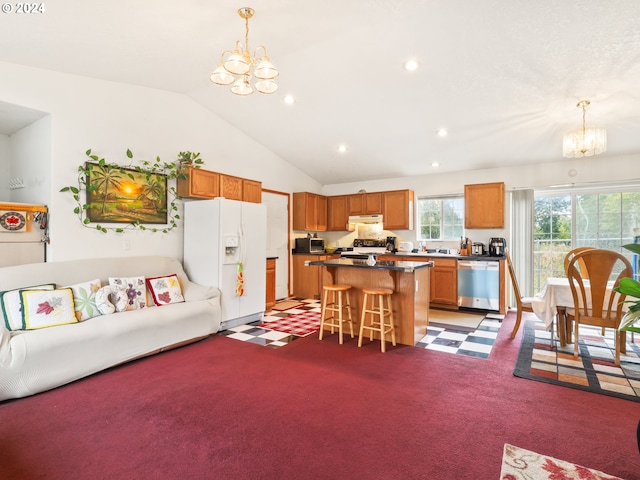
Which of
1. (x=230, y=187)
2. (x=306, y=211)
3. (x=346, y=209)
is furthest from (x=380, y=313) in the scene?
(x=346, y=209)

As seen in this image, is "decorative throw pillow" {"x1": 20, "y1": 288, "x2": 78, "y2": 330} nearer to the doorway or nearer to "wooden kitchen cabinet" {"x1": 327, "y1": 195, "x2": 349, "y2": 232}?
the doorway

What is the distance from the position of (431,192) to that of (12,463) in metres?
6.19

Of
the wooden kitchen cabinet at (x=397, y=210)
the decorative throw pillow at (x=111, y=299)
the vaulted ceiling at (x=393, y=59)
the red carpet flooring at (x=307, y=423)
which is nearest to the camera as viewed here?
the red carpet flooring at (x=307, y=423)

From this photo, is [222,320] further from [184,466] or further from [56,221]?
[184,466]

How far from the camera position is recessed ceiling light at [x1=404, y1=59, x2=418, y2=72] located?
337 centimetres

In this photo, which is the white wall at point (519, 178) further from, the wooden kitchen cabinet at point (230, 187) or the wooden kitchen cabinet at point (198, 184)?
the wooden kitchen cabinet at point (198, 184)

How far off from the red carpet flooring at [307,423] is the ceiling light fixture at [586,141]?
2376 millimetres

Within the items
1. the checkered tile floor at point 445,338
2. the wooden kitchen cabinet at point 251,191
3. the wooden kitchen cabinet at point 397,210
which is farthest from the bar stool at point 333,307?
the wooden kitchen cabinet at point 397,210

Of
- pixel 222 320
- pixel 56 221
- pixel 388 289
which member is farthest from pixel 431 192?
pixel 56 221

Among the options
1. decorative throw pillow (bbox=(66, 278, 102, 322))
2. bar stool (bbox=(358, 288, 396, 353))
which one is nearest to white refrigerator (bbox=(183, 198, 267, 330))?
decorative throw pillow (bbox=(66, 278, 102, 322))

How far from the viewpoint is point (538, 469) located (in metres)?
1.72

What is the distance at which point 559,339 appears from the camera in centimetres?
374

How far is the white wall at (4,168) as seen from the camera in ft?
13.0

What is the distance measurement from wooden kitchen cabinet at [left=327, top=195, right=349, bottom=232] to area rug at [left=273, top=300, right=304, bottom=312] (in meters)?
1.90
